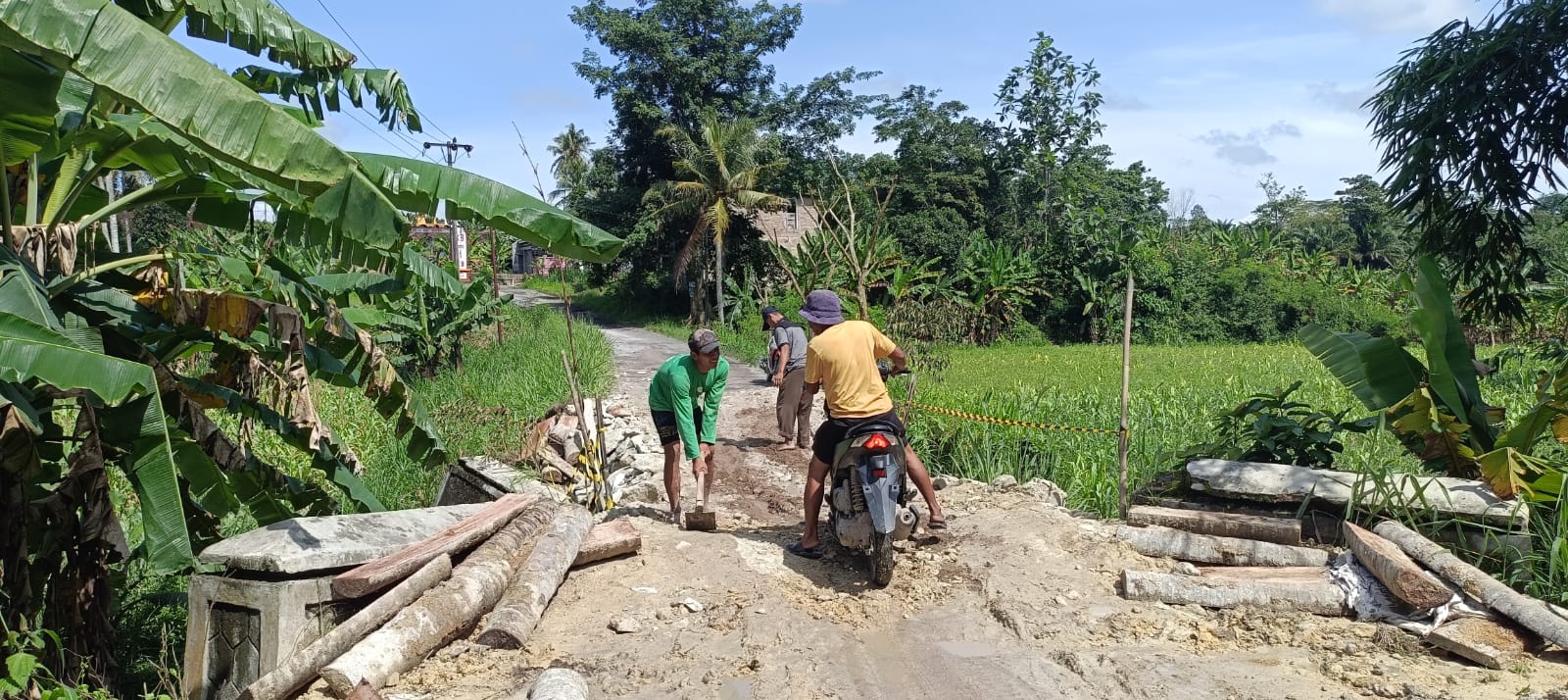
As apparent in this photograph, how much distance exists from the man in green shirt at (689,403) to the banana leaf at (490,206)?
6.65 ft

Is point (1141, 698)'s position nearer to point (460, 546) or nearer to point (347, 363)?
point (460, 546)

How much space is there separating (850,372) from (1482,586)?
125 inches

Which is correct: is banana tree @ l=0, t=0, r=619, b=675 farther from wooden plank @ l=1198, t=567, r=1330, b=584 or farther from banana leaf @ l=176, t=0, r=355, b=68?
wooden plank @ l=1198, t=567, r=1330, b=584

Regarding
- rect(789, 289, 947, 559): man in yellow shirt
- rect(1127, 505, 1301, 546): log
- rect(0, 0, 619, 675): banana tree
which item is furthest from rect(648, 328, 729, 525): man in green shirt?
rect(1127, 505, 1301, 546): log

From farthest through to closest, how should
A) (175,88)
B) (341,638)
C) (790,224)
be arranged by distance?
(790,224), (341,638), (175,88)

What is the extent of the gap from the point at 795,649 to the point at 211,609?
8.79 feet

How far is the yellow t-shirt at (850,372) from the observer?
19.5 ft

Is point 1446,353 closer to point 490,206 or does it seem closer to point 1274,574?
point 1274,574

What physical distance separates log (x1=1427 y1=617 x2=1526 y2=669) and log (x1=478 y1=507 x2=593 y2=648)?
414cm

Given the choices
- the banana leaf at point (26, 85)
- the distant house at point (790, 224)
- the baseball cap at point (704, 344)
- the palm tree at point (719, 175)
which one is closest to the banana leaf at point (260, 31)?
the banana leaf at point (26, 85)

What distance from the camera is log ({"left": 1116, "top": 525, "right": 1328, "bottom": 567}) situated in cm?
573

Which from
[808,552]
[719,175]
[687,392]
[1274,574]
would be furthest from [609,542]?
[719,175]

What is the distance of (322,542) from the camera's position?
4.96 meters

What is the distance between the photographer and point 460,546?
5.40 meters
